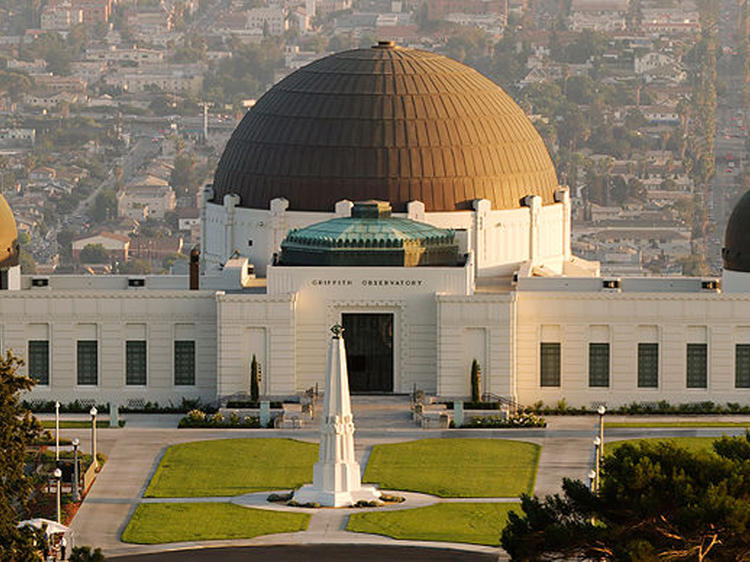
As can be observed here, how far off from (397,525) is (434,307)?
70.0 ft

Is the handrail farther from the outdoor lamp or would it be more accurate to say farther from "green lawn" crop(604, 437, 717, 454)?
the outdoor lamp

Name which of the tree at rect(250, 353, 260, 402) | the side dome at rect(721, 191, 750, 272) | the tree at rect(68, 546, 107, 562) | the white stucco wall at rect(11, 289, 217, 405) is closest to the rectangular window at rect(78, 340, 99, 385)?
the white stucco wall at rect(11, 289, 217, 405)

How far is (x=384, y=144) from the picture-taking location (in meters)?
114

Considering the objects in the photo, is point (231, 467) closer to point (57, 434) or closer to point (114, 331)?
point (57, 434)

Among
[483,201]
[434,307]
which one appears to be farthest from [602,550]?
[483,201]

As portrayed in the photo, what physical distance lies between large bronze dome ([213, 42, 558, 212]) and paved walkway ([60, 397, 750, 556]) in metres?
12.3

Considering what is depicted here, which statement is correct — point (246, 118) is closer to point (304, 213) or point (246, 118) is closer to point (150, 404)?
point (304, 213)

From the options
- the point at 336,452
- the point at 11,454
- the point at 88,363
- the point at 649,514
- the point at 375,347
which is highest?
the point at 375,347

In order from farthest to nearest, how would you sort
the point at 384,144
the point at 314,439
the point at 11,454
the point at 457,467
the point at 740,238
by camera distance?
the point at 384,144 < the point at 740,238 < the point at 314,439 < the point at 457,467 < the point at 11,454

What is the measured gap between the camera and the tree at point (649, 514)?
225ft

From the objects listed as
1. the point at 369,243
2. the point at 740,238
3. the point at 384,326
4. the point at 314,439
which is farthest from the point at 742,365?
the point at 314,439

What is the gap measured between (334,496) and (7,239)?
25675 mm

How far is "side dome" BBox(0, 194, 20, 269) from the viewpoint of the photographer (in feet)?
353

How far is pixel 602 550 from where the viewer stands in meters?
69.9
